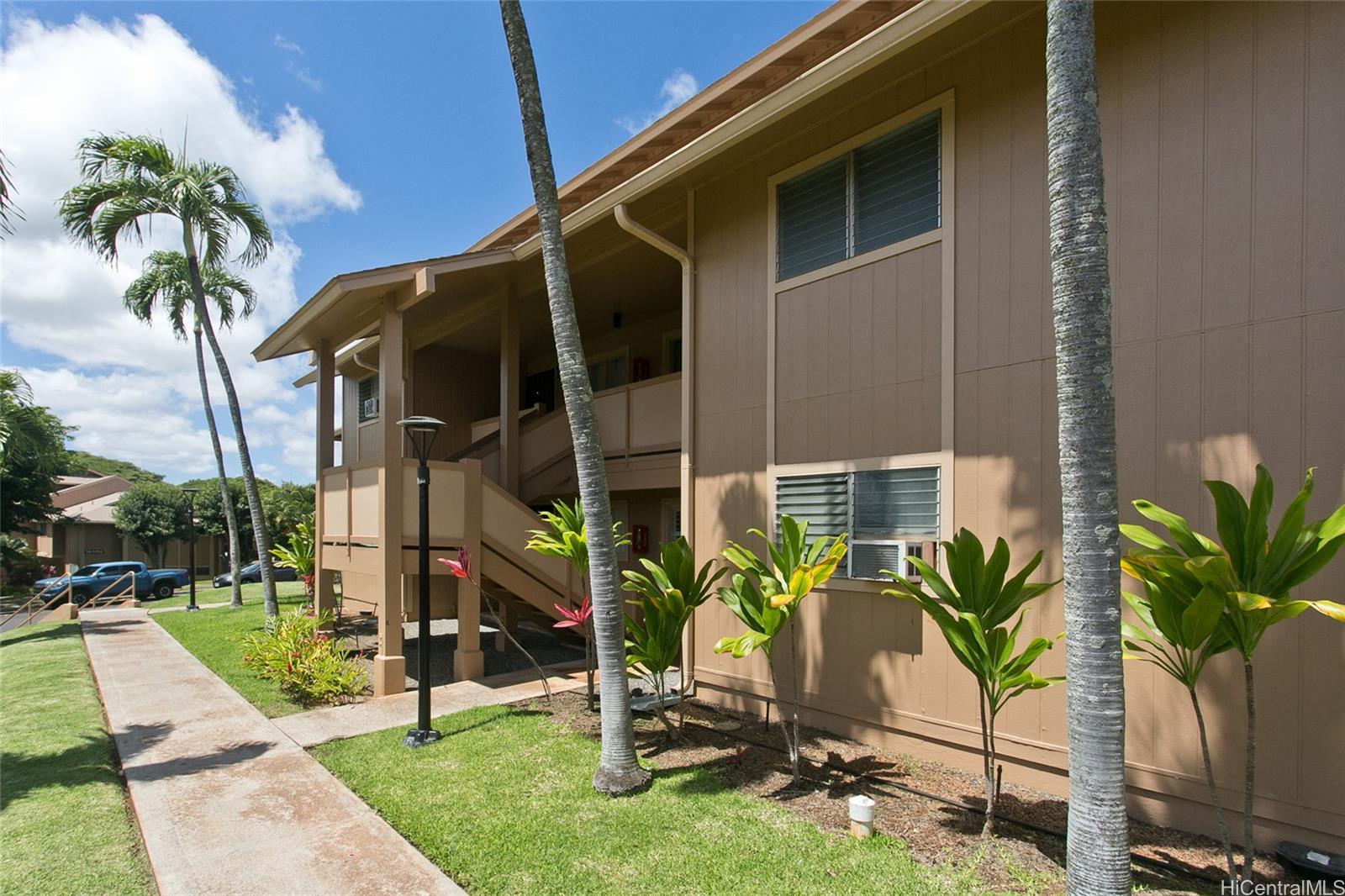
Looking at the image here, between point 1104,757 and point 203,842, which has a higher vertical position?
point 1104,757

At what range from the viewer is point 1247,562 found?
12.1ft

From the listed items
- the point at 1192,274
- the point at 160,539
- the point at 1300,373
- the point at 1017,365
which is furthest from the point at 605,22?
the point at 160,539

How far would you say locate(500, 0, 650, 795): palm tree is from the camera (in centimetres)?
549

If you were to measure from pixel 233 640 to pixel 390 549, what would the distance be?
6.87 m

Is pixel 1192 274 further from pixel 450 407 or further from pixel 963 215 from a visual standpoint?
pixel 450 407

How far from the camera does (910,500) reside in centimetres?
609

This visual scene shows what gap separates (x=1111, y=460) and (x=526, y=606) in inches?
390

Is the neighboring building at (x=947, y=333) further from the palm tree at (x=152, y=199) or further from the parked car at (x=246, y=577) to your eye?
the parked car at (x=246, y=577)

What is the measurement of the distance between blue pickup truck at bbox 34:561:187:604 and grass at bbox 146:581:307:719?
9.36 feet

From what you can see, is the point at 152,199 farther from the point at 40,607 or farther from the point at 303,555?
the point at 40,607

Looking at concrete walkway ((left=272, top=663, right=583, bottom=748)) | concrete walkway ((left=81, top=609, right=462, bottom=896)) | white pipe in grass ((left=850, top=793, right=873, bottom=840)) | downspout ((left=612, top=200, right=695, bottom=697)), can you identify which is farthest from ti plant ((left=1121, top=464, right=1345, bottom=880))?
concrete walkway ((left=272, top=663, right=583, bottom=748))

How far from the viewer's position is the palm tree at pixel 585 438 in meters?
5.49

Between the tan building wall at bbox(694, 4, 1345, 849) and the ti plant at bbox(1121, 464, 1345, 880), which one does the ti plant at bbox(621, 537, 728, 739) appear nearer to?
the tan building wall at bbox(694, 4, 1345, 849)

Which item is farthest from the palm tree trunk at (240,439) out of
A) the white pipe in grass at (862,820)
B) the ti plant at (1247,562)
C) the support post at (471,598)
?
the ti plant at (1247,562)
